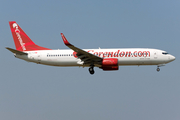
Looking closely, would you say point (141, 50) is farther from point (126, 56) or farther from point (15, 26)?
point (15, 26)

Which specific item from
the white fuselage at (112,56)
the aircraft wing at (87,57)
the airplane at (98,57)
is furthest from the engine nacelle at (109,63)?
the aircraft wing at (87,57)

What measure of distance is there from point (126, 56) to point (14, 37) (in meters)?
21.8

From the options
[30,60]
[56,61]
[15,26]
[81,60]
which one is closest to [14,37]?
[15,26]

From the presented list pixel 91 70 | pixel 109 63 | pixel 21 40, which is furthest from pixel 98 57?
pixel 21 40

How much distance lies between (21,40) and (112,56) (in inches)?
707

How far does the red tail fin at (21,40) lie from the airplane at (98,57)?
1.48 metres

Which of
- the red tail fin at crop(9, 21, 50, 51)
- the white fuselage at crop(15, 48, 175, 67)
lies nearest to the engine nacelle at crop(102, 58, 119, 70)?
the white fuselage at crop(15, 48, 175, 67)

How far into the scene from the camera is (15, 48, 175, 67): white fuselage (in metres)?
52.2

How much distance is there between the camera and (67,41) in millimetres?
46938

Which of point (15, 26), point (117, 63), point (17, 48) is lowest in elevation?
point (117, 63)

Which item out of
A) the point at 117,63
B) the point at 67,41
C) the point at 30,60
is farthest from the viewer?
the point at 30,60

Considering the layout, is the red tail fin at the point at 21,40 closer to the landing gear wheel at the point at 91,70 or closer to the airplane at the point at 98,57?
the airplane at the point at 98,57

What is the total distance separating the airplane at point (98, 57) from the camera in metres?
52.0

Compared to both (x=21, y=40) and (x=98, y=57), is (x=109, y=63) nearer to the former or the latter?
(x=98, y=57)
